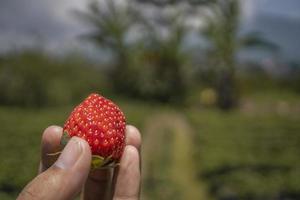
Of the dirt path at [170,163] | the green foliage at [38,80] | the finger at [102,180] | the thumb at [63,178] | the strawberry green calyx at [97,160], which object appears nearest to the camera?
the thumb at [63,178]

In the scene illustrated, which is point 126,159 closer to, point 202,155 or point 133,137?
point 133,137

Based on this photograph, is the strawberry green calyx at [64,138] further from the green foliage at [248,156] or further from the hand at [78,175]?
the green foliage at [248,156]

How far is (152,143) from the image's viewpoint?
Answer: 348 inches

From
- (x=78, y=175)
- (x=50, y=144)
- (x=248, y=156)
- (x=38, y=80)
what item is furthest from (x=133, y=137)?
(x=38, y=80)

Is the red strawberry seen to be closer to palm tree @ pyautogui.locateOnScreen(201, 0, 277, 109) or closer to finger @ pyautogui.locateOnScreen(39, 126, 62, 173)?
finger @ pyautogui.locateOnScreen(39, 126, 62, 173)

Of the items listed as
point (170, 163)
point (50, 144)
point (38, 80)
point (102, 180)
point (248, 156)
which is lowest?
point (38, 80)

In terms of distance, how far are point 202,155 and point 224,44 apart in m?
8.26

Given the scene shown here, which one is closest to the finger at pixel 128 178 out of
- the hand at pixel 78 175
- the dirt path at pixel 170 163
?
the hand at pixel 78 175

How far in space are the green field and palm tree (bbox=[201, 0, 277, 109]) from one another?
10.1 ft

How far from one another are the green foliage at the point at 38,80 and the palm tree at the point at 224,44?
3.73 metres

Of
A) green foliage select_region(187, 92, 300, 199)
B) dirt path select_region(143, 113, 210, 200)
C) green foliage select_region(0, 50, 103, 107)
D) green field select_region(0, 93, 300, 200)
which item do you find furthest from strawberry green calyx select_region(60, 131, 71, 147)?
green foliage select_region(0, 50, 103, 107)

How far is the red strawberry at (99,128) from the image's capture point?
139 cm

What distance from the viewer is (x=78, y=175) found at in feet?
3.87

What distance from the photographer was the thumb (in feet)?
3.73
